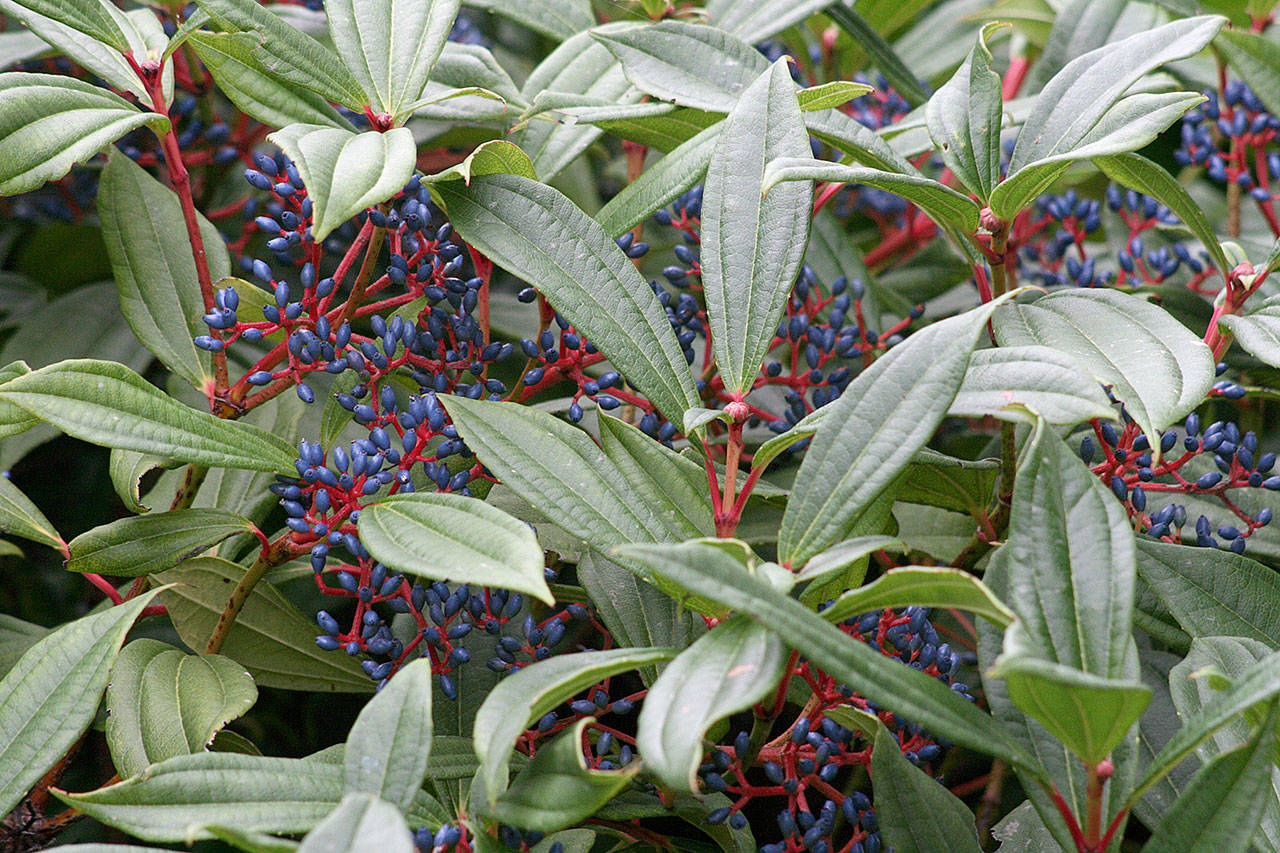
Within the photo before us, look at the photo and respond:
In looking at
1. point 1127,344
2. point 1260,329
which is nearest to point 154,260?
point 1127,344

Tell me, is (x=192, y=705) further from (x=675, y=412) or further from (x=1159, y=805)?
(x=1159, y=805)

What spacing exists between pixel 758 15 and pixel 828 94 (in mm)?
283

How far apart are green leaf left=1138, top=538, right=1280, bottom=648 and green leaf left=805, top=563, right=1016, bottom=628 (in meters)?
0.26

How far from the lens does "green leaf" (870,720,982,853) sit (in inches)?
29.8

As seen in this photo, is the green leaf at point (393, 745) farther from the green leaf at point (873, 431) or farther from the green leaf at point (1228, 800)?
the green leaf at point (1228, 800)

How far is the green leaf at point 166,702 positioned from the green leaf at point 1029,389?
0.58 metres

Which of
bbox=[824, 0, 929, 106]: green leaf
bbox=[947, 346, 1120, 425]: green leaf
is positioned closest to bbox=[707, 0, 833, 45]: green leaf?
bbox=[824, 0, 929, 106]: green leaf

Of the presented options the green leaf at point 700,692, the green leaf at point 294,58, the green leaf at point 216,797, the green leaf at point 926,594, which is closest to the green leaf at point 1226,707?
the green leaf at point 926,594

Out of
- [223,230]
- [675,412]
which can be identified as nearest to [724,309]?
[675,412]

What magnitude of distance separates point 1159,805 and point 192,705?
746 millimetres

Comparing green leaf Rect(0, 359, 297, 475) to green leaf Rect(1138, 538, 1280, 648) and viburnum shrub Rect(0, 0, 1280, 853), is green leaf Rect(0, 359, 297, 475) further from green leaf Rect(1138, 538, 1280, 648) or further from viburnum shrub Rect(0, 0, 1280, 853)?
green leaf Rect(1138, 538, 1280, 648)

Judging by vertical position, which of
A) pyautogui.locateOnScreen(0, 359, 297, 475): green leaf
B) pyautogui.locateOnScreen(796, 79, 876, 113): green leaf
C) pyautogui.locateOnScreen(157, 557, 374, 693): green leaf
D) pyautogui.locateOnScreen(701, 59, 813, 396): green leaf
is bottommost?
pyautogui.locateOnScreen(157, 557, 374, 693): green leaf

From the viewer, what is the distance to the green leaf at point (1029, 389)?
668 mm

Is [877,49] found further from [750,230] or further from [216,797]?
[216,797]
